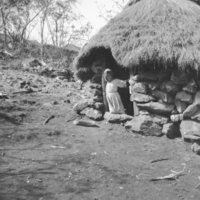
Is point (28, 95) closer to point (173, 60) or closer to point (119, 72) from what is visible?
point (119, 72)

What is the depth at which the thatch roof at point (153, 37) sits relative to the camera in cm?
580

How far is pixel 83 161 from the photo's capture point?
503 cm

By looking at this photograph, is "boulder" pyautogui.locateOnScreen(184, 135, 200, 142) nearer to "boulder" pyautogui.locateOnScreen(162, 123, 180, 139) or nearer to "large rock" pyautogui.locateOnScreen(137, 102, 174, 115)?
"boulder" pyautogui.locateOnScreen(162, 123, 180, 139)

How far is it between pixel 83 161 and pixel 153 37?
2.98 m

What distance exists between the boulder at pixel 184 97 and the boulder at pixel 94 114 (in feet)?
6.82

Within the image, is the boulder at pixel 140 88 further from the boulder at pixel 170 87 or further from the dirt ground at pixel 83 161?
the dirt ground at pixel 83 161

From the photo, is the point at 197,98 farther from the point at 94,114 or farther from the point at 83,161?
the point at 94,114

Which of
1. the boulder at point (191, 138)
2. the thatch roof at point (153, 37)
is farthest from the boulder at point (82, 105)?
the boulder at point (191, 138)

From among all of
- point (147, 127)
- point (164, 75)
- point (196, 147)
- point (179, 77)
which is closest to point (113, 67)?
point (164, 75)

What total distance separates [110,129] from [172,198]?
297 cm

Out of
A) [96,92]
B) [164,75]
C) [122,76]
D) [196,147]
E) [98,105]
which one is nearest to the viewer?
[196,147]

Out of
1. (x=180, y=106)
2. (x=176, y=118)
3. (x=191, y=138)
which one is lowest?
(x=191, y=138)

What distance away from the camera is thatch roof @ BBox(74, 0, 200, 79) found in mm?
5797

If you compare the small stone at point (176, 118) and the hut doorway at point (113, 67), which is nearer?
the small stone at point (176, 118)
